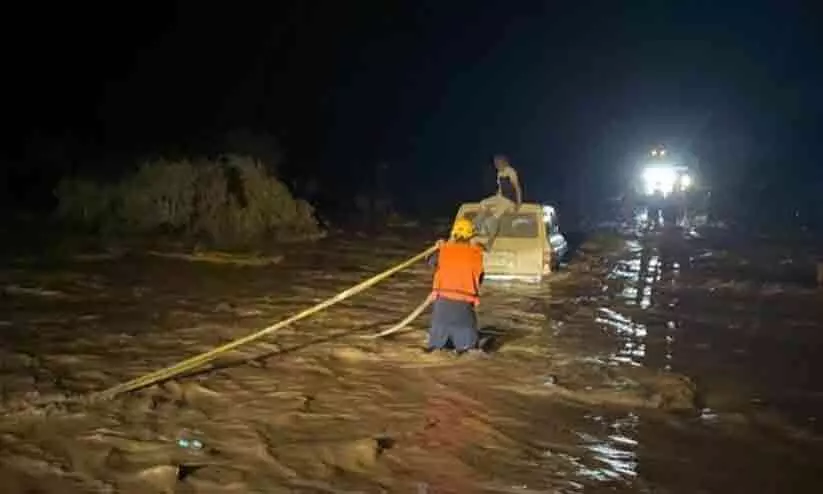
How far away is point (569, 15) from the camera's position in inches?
2908

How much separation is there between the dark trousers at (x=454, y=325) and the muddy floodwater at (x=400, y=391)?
286 mm

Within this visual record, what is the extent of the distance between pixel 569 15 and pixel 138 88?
4328 cm

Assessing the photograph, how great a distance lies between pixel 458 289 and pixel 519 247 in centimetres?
688

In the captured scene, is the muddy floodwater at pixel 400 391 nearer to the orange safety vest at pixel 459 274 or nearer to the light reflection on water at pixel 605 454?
the light reflection on water at pixel 605 454

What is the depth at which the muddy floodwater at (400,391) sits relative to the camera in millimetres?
8406

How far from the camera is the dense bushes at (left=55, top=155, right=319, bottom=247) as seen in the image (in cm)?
2764

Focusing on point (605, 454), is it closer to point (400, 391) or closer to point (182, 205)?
point (400, 391)

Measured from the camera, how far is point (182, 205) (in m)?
27.8

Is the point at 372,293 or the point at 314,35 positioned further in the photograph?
the point at 314,35

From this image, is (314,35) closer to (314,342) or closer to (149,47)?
(149,47)

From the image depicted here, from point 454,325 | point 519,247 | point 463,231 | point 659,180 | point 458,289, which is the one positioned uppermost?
point 659,180

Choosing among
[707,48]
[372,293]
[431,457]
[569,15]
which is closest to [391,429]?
[431,457]

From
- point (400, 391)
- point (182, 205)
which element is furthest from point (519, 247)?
point (182, 205)

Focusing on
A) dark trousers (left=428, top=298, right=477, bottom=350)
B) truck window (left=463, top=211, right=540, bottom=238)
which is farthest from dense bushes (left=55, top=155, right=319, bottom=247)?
dark trousers (left=428, top=298, right=477, bottom=350)
